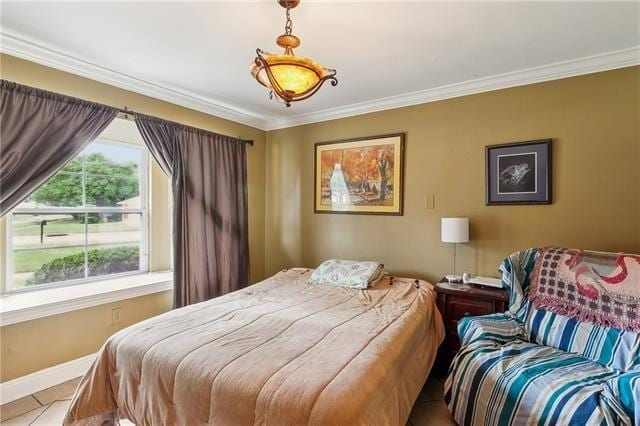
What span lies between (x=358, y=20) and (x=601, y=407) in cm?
230

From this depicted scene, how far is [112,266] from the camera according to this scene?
3.08m

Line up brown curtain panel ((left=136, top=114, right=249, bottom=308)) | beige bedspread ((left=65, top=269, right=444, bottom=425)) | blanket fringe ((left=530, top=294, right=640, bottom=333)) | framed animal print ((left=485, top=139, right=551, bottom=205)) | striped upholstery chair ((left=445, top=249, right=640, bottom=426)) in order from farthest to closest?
brown curtain panel ((left=136, top=114, right=249, bottom=308)) < framed animal print ((left=485, top=139, right=551, bottom=205)) < blanket fringe ((left=530, top=294, right=640, bottom=333)) < striped upholstery chair ((left=445, top=249, right=640, bottom=426)) < beige bedspread ((left=65, top=269, right=444, bottom=425))

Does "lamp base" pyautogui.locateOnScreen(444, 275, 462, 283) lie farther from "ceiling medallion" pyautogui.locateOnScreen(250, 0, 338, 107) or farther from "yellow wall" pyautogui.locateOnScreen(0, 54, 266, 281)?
"yellow wall" pyautogui.locateOnScreen(0, 54, 266, 281)

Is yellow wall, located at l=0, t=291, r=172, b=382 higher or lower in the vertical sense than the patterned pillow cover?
lower

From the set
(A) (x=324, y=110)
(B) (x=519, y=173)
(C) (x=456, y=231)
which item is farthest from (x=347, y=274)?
(A) (x=324, y=110)

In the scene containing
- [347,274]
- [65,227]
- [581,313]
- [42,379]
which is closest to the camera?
[581,313]

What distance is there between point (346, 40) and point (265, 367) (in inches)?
79.9

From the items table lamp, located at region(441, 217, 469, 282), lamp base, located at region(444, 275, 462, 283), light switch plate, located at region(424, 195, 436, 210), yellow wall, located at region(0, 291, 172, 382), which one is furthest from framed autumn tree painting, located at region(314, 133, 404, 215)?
yellow wall, located at region(0, 291, 172, 382)

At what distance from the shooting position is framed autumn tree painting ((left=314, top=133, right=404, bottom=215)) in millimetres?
3221

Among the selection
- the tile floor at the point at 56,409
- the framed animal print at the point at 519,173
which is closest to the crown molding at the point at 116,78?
the tile floor at the point at 56,409

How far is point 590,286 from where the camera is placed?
192cm

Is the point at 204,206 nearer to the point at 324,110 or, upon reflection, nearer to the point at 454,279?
the point at 324,110

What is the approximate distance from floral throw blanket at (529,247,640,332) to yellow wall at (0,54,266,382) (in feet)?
10.5

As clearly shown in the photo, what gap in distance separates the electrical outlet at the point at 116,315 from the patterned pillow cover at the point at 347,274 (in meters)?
1.70
